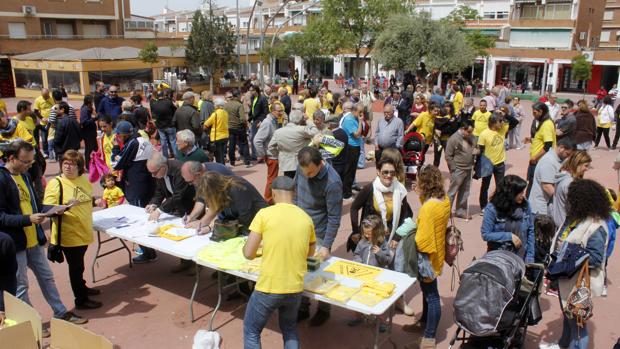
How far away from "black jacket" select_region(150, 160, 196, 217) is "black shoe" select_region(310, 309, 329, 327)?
6.47 ft

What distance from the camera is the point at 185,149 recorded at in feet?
18.6

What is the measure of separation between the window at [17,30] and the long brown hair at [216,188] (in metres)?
38.3

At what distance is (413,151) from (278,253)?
6157 millimetres

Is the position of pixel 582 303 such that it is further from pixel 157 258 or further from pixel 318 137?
pixel 157 258

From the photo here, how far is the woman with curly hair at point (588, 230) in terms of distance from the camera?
12.3 feet

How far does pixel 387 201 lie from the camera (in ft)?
15.3

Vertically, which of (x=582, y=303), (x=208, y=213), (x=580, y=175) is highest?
(x=580, y=175)

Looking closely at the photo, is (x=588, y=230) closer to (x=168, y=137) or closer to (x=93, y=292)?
(x=93, y=292)

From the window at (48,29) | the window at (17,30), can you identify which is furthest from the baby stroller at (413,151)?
the window at (48,29)

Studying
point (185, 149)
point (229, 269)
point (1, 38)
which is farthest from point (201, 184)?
point (1, 38)

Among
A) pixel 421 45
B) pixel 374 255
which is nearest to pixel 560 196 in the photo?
pixel 374 255

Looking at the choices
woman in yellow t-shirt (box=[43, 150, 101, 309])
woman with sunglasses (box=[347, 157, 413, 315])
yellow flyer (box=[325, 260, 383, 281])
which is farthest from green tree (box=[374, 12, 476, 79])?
woman in yellow t-shirt (box=[43, 150, 101, 309])

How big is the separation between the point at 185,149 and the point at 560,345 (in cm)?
428

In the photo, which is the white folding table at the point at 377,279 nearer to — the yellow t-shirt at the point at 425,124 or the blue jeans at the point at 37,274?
the blue jeans at the point at 37,274
